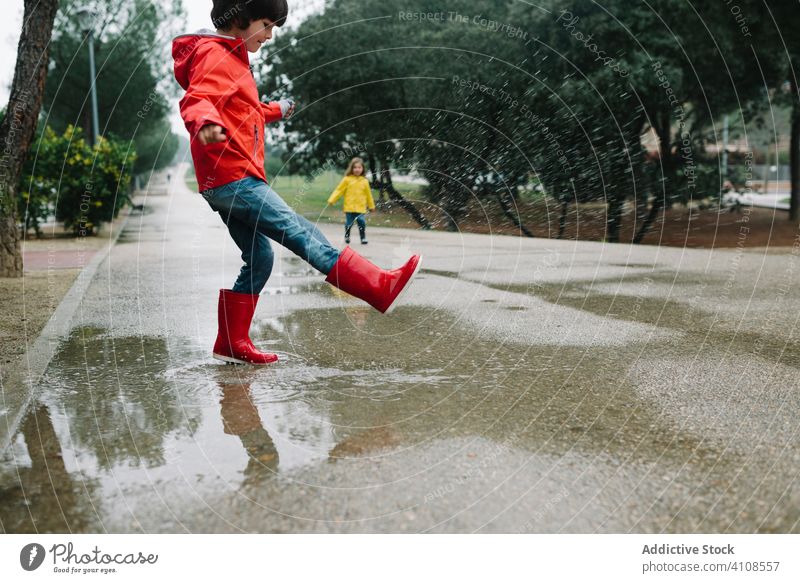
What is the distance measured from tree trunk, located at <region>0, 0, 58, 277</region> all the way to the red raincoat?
17.1ft

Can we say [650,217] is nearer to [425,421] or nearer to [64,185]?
[64,185]

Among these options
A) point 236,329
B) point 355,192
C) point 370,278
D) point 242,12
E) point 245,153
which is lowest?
point 236,329

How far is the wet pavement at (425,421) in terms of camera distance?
8.87 feet

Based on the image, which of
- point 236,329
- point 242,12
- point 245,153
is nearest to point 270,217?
point 245,153

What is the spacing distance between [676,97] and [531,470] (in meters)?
14.8

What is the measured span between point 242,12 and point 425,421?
2146 millimetres

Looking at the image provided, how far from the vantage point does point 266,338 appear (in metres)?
5.62

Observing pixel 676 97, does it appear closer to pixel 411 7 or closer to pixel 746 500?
pixel 411 7

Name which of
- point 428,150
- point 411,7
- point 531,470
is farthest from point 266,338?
point 411,7

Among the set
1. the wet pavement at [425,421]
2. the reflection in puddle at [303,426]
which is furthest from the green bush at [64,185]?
the reflection in puddle at [303,426]

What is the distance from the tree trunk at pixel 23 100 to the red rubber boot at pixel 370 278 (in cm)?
570

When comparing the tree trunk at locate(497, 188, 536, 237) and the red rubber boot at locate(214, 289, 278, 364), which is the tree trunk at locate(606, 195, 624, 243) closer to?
the tree trunk at locate(497, 188, 536, 237)

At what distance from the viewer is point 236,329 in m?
4.67

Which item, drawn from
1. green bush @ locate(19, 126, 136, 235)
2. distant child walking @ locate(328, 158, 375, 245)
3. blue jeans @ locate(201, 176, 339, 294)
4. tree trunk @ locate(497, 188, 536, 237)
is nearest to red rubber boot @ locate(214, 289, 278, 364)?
blue jeans @ locate(201, 176, 339, 294)
